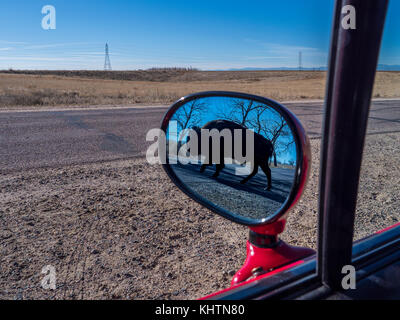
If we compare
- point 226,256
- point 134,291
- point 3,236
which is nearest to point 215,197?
point 134,291

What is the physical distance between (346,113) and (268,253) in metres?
0.76

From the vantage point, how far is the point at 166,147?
1.90 m

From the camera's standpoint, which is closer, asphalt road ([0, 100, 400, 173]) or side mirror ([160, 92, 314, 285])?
side mirror ([160, 92, 314, 285])

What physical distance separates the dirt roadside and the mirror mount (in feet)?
3.79

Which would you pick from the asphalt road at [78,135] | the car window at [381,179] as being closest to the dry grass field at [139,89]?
the car window at [381,179]

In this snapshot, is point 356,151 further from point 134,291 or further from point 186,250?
point 186,250

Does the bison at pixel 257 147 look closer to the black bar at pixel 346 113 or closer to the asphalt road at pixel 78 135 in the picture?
the black bar at pixel 346 113

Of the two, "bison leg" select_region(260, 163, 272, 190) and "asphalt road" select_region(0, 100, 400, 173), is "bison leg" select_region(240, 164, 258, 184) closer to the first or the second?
"bison leg" select_region(260, 163, 272, 190)

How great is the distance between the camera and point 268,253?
1495 mm

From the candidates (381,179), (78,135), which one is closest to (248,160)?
(381,179)

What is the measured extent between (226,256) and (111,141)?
6.20m

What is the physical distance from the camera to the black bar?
881 millimetres

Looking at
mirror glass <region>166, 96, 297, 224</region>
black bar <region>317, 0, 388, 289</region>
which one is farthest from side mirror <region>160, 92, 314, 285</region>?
black bar <region>317, 0, 388, 289</region>

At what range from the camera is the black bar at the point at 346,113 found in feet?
2.89
